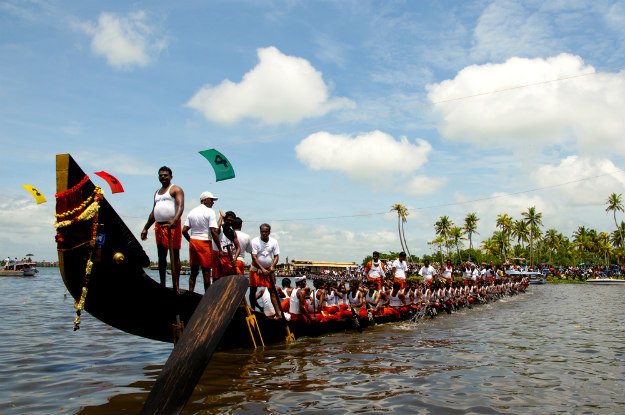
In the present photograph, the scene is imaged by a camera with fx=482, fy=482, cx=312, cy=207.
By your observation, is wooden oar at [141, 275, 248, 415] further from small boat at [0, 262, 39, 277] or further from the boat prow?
small boat at [0, 262, 39, 277]

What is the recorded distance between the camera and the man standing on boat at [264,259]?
903cm

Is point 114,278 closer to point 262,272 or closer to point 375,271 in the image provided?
point 262,272

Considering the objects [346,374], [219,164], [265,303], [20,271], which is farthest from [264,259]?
[20,271]

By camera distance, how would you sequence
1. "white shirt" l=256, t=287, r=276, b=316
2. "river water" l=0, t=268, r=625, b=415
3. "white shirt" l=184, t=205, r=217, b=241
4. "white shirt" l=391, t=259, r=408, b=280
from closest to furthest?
"river water" l=0, t=268, r=625, b=415
"white shirt" l=184, t=205, r=217, b=241
"white shirt" l=256, t=287, r=276, b=316
"white shirt" l=391, t=259, r=408, b=280

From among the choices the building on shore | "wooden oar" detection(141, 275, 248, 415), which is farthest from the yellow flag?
the building on shore

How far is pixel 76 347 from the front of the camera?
930 centimetres

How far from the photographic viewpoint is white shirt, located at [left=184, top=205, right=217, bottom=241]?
297 inches

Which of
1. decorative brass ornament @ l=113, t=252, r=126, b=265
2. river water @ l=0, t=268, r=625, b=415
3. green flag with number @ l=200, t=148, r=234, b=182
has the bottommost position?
river water @ l=0, t=268, r=625, b=415

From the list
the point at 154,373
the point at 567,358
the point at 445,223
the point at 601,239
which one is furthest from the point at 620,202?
the point at 154,373

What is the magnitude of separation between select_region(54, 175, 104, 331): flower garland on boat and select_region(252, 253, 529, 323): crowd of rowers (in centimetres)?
420

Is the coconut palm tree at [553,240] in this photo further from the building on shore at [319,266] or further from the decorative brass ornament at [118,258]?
the decorative brass ornament at [118,258]

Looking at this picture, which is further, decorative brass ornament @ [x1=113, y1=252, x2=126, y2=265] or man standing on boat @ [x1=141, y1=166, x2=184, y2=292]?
man standing on boat @ [x1=141, y1=166, x2=184, y2=292]

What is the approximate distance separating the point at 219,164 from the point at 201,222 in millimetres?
983

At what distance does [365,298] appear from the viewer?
44.9 ft
